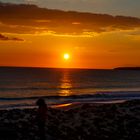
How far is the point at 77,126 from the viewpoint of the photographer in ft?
73.4

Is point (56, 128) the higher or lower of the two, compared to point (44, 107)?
lower

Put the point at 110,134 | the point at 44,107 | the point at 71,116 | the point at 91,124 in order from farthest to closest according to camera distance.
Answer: the point at 71,116
the point at 91,124
the point at 110,134
the point at 44,107

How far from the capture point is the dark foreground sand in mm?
20375

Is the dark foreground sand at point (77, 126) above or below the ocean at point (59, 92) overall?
above

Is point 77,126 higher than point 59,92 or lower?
higher

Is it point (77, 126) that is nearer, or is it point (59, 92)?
point (77, 126)

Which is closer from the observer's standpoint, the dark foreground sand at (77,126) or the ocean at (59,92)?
→ the dark foreground sand at (77,126)

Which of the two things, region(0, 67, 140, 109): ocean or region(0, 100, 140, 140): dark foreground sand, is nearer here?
region(0, 100, 140, 140): dark foreground sand

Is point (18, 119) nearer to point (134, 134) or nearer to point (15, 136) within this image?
point (15, 136)

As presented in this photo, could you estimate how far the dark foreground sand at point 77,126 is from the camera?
20.4 meters

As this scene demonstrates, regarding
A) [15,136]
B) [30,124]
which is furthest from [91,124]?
[15,136]

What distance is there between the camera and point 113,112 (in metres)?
27.7

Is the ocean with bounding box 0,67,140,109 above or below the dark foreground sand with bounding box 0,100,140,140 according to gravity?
below

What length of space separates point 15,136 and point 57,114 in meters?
7.14
